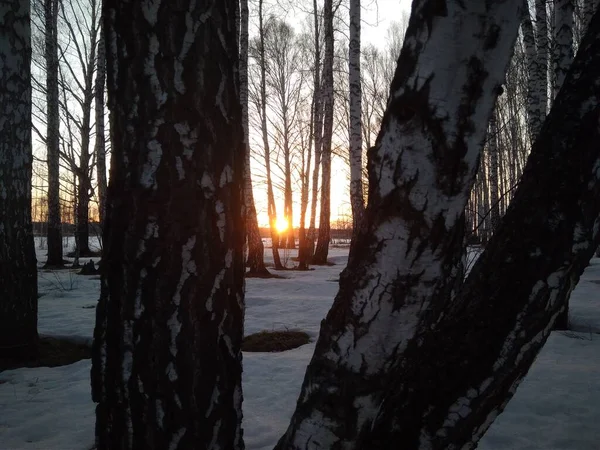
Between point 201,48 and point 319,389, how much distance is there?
96 cm

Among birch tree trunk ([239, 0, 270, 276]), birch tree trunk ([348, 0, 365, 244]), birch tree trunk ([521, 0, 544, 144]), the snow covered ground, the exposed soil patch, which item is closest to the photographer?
the snow covered ground

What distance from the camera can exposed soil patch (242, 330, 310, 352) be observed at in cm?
366

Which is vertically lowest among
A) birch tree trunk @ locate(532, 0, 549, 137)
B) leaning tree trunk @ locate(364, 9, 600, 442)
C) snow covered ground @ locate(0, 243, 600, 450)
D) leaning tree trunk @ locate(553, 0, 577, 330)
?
snow covered ground @ locate(0, 243, 600, 450)

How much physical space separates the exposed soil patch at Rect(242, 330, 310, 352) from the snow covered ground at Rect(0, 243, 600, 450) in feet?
0.46

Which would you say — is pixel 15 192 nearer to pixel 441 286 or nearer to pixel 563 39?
pixel 441 286

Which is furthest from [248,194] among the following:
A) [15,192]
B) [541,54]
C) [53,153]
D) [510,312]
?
[510,312]

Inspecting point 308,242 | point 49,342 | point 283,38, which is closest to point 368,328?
point 49,342

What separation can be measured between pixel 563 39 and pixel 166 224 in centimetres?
455

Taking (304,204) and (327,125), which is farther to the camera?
(304,204)

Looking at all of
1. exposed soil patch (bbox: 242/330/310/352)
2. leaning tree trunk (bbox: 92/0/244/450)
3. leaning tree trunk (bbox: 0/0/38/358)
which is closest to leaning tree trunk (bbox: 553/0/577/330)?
exposed soil patch (bbox: 242/330/310/352)

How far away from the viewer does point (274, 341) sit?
3.80 m

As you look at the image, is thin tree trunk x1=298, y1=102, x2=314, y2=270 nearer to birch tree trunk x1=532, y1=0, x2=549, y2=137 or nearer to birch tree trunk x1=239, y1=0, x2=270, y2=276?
birch tree trunk x1=239, y1=0, x2=270, y2=276

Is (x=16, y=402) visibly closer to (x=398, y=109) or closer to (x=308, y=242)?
(x=398, y=109)

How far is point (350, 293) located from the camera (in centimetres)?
100
